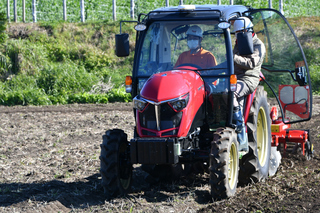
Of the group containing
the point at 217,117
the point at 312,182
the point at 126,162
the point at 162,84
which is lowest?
the point at 312,182

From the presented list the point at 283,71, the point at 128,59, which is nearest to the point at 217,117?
the point at 283,71

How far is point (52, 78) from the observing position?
1698 cm

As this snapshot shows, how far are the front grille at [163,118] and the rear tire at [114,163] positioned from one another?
0.43 m

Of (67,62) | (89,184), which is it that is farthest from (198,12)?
(67,62)

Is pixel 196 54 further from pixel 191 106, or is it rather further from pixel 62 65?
pixel 62 65

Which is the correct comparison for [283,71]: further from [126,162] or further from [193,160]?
[126,162]

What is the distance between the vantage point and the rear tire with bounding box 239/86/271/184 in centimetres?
623

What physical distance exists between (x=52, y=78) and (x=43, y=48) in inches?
113

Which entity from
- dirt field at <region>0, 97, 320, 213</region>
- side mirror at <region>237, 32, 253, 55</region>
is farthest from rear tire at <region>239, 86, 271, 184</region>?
side mirror at <region>237, 32, 253, 55</region>

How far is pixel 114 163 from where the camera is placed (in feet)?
18.0

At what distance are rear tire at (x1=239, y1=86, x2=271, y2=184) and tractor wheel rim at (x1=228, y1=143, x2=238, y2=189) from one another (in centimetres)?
57

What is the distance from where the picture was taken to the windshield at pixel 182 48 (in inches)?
232

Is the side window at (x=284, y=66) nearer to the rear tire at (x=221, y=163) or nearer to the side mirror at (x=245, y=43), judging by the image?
the side mirror at (x=245, y=43)

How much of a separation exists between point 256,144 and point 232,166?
77cm
